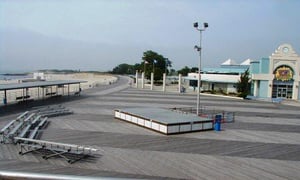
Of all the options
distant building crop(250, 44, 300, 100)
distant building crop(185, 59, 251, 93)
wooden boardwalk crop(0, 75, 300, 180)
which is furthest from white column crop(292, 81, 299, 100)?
wooden boardwalk crop(0, 75, 300, 180)

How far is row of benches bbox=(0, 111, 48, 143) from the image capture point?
13.4 metres

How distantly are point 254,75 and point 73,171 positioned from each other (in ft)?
123

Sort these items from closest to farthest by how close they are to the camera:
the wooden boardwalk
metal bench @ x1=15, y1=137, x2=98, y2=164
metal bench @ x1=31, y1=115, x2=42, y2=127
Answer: the wooden boardwalk → metal bench @ x1=15, y1=137, x2=98, y2=164 → metal bench @ x1=31, y1=115, x2=42, y2=127

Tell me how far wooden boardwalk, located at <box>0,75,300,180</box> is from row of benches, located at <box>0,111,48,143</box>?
28.9 inches

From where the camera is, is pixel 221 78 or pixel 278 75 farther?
pixel 221 78

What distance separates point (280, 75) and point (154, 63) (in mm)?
42215

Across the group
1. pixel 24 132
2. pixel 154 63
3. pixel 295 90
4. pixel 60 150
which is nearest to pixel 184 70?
pixel 154 63

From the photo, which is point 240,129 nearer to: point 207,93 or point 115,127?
point 115,127

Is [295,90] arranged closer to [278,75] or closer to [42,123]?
[278,75]

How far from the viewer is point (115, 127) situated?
A: 18031 mm

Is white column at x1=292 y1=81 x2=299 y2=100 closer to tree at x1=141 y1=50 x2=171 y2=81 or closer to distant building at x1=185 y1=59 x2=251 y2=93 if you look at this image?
distant building at x1=185 y1=59 x2=251 y2=93

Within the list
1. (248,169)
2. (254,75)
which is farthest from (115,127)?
(254,75)

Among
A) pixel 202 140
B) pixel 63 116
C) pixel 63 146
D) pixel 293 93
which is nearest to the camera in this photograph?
pixel 63 146

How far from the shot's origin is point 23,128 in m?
16.0
